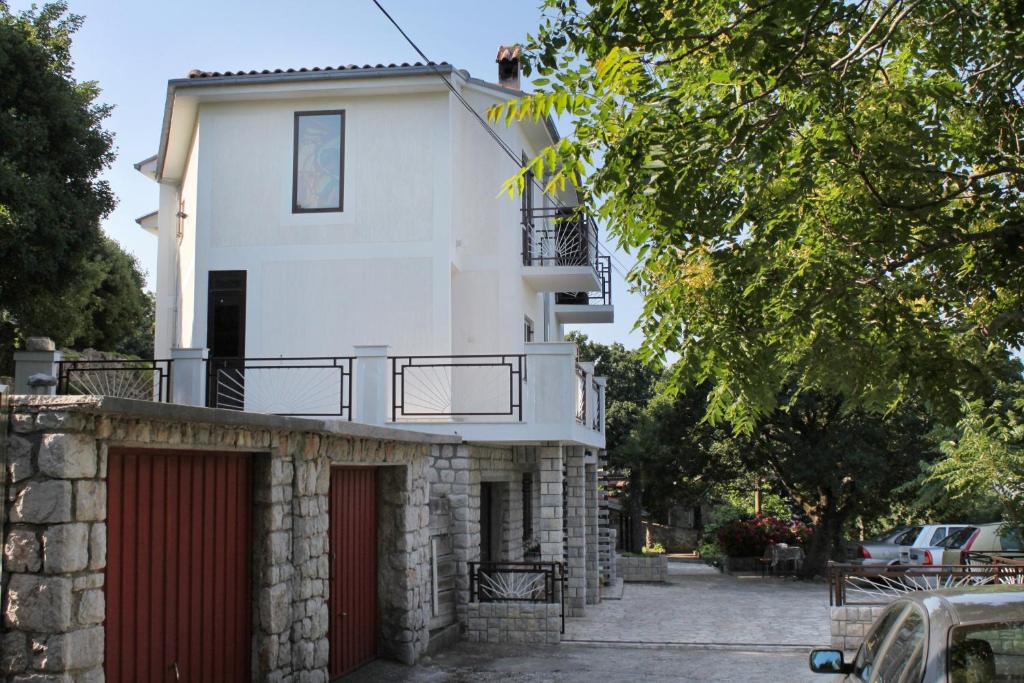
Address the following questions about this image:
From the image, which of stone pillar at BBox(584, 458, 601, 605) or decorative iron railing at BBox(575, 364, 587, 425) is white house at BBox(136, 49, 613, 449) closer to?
decorative iron railing at BBox(575, 364, 587, 425)

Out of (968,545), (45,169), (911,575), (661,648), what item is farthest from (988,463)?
(45,169)

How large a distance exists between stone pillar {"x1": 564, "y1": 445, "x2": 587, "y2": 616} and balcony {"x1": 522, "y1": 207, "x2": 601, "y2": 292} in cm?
293

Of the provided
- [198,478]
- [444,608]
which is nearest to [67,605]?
[198,478]

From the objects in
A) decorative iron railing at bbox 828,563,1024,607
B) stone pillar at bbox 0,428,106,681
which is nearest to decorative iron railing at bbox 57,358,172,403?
stone pillar at bbox 0,428,106,681

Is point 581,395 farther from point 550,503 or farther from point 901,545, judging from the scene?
point 901,545

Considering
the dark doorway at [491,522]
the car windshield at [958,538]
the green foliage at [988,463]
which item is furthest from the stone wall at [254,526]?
the car windshield at [958,538]

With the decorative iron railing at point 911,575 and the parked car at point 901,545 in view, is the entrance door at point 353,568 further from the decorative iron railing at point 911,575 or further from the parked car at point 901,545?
the parked car at point 901,545

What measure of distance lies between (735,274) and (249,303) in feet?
36.4

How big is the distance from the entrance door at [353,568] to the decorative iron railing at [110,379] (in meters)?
4.03

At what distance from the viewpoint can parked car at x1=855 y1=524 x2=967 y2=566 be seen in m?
22.3

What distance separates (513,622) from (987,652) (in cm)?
1047

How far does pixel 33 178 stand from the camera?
1703 cm

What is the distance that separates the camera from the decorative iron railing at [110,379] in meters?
14.4

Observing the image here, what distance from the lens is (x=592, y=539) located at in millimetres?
20766
